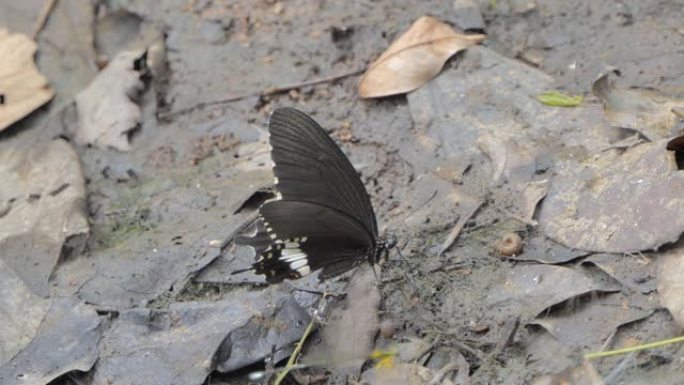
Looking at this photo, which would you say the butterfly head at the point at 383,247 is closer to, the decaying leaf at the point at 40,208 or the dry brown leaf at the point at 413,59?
the dry brown leaf at the point at 413,59

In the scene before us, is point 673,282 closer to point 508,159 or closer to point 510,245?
point 510,245

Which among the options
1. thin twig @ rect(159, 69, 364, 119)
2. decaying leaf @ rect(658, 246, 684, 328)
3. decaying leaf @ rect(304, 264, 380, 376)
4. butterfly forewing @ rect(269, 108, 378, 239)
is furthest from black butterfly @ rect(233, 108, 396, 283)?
thin twig @ rect(159, 69, 364, 119)

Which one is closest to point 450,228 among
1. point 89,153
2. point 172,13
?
point 89,153

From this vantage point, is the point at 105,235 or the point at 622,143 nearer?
the point at 622,143

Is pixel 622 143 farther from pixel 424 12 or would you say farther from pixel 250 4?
pixel 250 4

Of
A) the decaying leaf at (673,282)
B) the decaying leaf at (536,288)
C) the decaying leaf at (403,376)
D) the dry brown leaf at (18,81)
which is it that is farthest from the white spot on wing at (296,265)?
the dry brown leaf at (18,81)

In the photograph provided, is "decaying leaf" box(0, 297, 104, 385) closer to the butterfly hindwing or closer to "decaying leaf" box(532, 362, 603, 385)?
the butterfly hindwing
